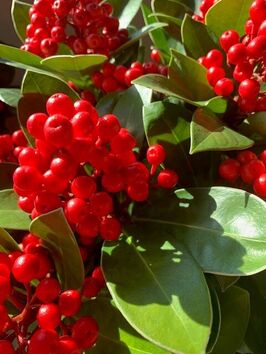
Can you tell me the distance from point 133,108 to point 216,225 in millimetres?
196

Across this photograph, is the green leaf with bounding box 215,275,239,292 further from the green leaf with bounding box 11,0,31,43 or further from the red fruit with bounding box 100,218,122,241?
the green leaf with bounding box 11,0,31,43

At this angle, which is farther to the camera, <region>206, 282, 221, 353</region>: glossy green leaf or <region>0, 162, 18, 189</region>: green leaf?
<region>0, 162, 18, 189</region>: green leaf

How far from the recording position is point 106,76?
2.48ft

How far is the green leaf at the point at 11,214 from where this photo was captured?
0.54 metres

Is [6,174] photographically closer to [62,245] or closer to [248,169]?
[62,245]

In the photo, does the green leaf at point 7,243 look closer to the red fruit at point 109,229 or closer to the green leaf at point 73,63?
the red fruit at point 109,229

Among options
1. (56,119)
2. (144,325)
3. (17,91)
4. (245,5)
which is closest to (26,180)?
(56,119)

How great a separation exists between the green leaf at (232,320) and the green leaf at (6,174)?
314mm

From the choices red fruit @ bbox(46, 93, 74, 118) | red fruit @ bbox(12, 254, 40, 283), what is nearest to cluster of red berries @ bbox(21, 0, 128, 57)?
red fruit @ bbox(46, 93, 74, 118)

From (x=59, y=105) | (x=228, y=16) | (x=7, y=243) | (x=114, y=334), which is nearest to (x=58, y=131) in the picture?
(x=59, y=105)

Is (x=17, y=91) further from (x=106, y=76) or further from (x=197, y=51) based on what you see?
(x=197, y=51)

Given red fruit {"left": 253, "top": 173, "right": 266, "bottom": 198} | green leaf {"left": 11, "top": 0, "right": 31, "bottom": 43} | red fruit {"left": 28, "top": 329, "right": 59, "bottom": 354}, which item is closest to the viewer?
red fruit {"left": 28, "top": 329, "right": 59, "bottom": 354}

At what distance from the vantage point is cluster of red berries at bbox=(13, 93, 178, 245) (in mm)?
486

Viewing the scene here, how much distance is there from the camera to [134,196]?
0.54m
